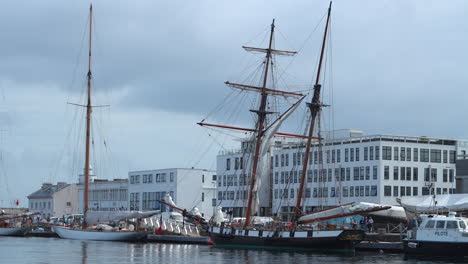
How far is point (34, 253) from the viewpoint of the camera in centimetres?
7581

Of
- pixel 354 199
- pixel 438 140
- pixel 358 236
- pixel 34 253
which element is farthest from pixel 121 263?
pixel 438 140

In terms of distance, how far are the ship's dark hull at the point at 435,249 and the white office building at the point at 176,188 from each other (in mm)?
102708

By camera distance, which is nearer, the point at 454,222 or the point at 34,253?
the point at 454,222

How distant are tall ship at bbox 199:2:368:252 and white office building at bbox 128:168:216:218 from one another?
74324 millimetres

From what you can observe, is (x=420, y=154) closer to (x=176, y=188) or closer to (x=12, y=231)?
(x=176, y=188)

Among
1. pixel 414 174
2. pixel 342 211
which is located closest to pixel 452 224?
pixel 342 211

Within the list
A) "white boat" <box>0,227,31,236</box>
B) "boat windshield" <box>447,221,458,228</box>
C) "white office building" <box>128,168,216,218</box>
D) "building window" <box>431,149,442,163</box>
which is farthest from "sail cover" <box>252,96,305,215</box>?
"white office building" <box>128,168,216,218</box>

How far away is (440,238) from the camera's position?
64812 millimetres

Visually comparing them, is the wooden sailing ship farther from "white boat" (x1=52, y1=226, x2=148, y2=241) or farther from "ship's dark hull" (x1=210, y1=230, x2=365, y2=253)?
"ship's dark hull" (x1=210, y1=230, x2=365, y2=253)

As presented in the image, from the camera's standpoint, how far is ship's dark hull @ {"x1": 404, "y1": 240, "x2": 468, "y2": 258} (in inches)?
2502

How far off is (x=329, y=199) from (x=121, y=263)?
77.8 m

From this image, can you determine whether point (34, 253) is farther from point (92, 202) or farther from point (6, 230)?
point (92, 202)

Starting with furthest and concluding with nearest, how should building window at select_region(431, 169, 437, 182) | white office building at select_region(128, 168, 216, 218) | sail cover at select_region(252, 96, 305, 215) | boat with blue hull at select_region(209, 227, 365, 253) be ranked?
white office building at select_region(128, 168, 216, 218) → building window at select_region(431, 169, 437, 182) → sail cover at select_region(252, 96, 305, 215) → boat with blue hull at select_region(209, 227, 365, 253)

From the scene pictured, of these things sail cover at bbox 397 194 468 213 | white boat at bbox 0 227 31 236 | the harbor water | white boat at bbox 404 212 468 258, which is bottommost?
white boat at bbox 0 227 31 236
